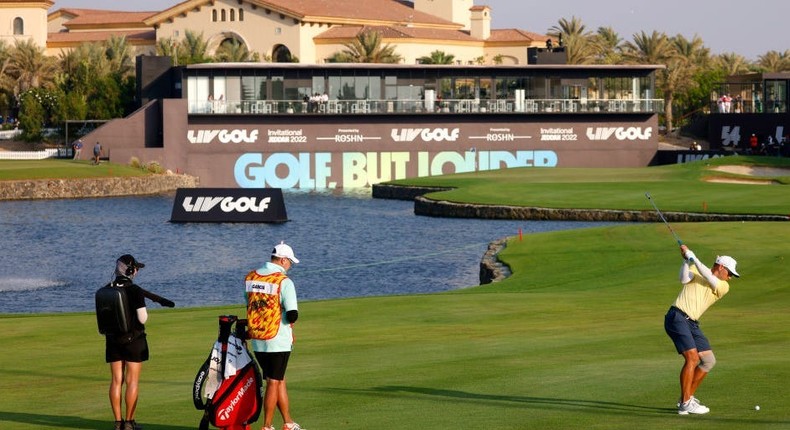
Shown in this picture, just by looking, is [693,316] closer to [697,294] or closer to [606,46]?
[697,294]

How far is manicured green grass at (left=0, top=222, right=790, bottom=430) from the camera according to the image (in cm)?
1798

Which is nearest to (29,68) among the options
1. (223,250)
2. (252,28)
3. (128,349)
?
(252,28)

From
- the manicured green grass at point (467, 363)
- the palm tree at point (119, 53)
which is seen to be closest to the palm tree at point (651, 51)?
the palm tree at point (119, 53)

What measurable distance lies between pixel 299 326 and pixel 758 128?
82037 mm

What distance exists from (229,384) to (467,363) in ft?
21.2

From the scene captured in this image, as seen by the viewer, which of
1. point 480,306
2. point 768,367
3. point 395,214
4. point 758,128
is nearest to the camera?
point 768,367

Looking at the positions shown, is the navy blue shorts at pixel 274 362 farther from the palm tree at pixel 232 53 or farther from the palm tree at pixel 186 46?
the palm tree at pixel 232 53

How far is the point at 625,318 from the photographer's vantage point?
2886 cm

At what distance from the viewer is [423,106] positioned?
10800 centimetres

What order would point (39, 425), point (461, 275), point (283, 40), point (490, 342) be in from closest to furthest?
point (39, 425)
point (490, 342)
point (461, 275)
point (283, 40)

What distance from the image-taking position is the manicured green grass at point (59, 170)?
9475cm

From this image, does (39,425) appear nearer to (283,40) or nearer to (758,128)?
(758,128)

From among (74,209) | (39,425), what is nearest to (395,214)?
(74,209)

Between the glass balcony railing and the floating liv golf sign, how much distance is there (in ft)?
107
